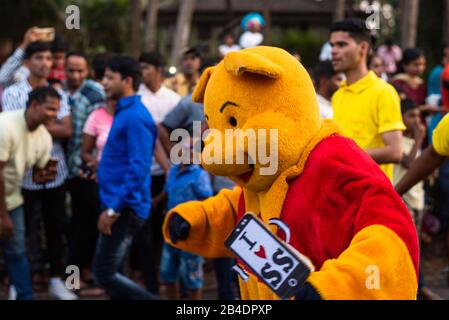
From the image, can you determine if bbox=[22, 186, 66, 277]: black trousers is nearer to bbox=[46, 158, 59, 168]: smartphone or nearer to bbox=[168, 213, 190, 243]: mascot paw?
bbox=[46, 158, 59, 168]: smartphone

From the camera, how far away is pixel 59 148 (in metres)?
6.98

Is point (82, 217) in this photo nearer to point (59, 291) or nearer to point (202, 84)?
point (59, 291)

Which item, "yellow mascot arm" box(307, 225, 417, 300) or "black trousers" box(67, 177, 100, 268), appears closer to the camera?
"yellow mascot arm" box(307, 225, 417, 300)

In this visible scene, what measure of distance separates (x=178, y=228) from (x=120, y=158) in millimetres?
1894

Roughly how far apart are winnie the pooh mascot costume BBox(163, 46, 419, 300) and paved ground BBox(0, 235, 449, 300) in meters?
3.78

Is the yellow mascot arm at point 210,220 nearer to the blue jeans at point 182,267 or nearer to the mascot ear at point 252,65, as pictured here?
the mascot ear at point 252,65

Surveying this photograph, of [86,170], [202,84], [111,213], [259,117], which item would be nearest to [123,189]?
[111,213]

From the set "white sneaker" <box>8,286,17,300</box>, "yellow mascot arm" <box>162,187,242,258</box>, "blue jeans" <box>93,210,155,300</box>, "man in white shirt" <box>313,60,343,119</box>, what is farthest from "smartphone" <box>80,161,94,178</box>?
"yellow mascot arm" <box>162,187,242,258</box>

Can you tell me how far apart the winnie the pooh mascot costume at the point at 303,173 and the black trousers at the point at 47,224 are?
3.59 metres

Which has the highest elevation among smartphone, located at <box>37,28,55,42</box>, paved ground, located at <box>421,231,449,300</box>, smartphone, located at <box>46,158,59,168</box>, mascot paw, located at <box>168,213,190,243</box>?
smartphone, located at <box>37,28,55,42</box>

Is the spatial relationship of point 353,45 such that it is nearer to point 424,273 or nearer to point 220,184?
point 220,184

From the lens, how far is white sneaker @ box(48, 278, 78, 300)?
21.8 feet

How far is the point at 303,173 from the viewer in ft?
10.8

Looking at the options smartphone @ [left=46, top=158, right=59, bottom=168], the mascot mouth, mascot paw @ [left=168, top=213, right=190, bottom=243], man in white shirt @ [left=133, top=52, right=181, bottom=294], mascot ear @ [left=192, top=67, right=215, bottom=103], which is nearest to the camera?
the mascot mouth
